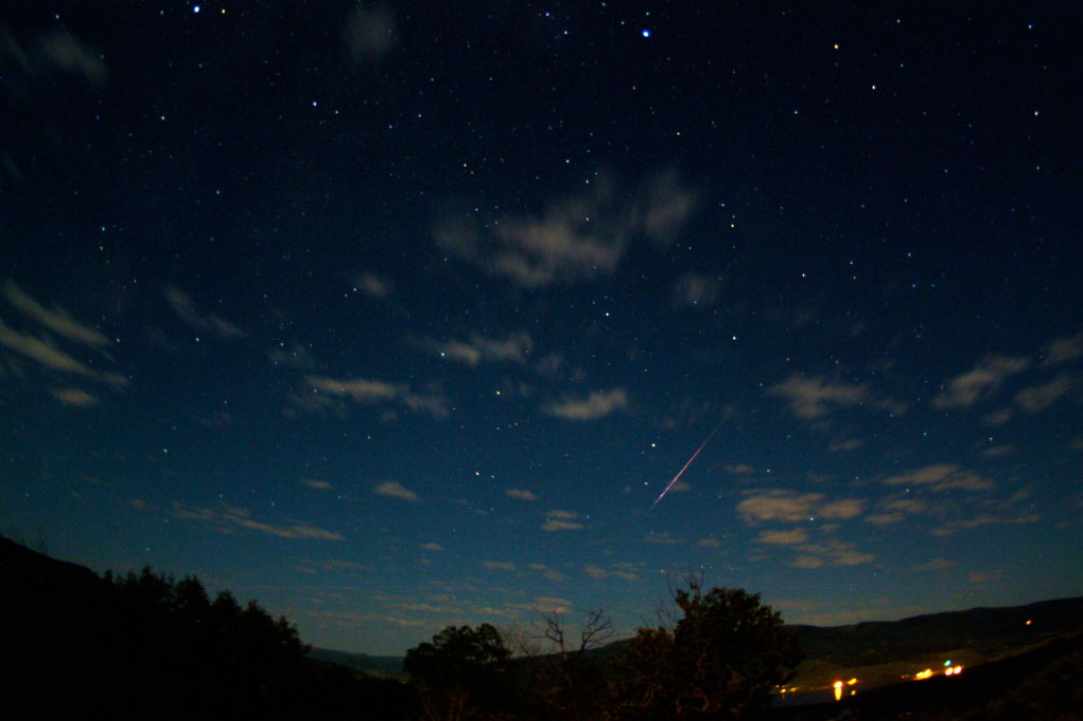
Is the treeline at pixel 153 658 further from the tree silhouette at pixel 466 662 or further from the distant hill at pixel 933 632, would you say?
the distant hill at pixel 933 632

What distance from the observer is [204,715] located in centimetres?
3088

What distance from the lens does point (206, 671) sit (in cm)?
3478

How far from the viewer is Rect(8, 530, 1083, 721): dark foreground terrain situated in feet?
79.2

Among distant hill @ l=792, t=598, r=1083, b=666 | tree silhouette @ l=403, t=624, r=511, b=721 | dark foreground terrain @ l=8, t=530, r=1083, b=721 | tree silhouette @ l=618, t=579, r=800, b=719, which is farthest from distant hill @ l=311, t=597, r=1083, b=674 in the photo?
tree silhouette @ l=618, t=579, r=800, b=719

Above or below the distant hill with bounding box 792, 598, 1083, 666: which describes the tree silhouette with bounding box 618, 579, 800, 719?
above

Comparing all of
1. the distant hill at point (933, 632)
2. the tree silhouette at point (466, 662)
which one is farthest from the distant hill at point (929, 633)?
the tree silhouette at point (466, 662)

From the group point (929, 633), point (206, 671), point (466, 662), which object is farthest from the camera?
point (929, 633)

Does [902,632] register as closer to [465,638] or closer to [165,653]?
[465,638]

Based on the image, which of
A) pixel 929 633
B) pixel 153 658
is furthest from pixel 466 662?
pixel 929 633

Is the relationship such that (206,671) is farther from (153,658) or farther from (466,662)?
(466,662)

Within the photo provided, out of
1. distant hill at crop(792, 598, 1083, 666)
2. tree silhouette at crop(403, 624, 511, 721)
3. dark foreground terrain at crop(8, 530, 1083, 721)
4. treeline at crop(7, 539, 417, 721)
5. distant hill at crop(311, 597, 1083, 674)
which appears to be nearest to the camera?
dark foreground terrain at crop(8, 530, 1083, 721)

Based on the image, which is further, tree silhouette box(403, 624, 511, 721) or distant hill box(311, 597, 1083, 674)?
distant hill box(311, 597, 1083, 674)

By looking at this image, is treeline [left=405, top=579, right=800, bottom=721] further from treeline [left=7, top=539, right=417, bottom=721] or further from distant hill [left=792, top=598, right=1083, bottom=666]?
distant hill [left=792, top=598, right=1083, bottom=666]

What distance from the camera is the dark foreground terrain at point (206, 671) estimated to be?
2414cm
